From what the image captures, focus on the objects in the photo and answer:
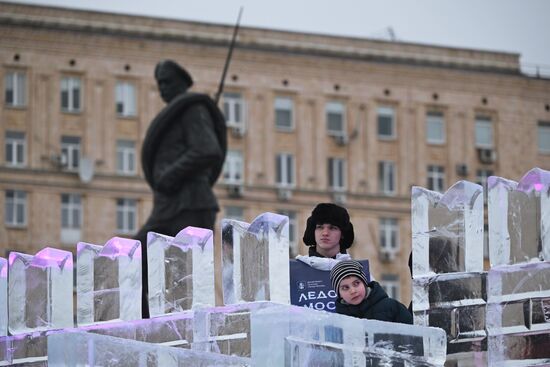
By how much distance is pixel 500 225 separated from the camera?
370 inches

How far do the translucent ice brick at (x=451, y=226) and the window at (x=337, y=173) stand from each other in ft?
184

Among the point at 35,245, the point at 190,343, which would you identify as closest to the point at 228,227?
the point at 190,343

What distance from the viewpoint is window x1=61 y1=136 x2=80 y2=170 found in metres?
62.5

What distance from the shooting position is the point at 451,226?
9680mm

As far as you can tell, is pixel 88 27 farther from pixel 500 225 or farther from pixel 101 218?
pixel 500 225

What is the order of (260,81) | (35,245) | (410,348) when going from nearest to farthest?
(410,348) < (35,245) < (260,81)

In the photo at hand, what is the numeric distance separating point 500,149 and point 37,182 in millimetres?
15219

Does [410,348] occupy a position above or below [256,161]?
below

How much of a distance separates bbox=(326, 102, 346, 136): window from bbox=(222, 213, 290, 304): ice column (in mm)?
55924

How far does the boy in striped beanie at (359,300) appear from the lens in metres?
10.2

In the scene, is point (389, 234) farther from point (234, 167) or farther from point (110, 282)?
point (110, 282)

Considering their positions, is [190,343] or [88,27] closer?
[190,343]

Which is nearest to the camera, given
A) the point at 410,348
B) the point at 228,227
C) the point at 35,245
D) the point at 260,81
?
the point at 410,348

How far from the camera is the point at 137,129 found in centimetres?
6275
